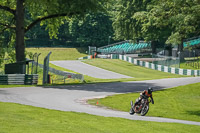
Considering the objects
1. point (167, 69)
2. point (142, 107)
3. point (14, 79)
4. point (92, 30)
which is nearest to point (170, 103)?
point (142, 107)

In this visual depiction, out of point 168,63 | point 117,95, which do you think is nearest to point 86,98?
point 117,95

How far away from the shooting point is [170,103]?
2655cm

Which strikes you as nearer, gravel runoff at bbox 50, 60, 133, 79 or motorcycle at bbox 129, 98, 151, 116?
motorcycle at bbox 129, 98, 151, 116

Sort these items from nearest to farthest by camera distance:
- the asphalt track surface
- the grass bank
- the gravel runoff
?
the asphalt track surface, the gravel runoff, the grass bank

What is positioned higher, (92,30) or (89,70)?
(92,30)

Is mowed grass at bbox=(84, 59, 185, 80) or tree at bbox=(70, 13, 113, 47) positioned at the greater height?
tree at bbox=(70, 13, 113, 47)

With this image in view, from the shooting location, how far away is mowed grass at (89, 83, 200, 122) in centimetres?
2268

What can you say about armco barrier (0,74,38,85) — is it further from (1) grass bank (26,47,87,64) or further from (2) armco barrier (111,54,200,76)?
(1) grass bank (26,47,87,64)

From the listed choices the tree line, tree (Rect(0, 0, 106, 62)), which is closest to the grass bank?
the tree line

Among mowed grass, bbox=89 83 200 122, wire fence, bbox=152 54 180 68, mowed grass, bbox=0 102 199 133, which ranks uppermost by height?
wire fence, bbox=152 54 180 68

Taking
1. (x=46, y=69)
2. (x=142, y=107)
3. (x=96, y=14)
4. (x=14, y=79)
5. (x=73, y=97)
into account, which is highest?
(x=96, y=14)

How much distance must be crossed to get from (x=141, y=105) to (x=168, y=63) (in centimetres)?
4339

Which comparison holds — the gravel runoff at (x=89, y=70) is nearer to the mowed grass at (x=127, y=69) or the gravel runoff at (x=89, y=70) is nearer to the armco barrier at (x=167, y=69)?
the mowed grass at (x=127, y=69)

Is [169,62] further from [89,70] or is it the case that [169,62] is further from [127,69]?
[89,70]
